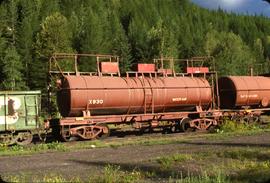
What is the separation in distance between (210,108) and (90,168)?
1892cm

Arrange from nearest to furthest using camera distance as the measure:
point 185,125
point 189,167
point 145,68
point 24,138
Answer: point 189,167
point 24,138
point 145,68
point 185,125

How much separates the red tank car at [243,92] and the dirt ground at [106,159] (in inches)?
403

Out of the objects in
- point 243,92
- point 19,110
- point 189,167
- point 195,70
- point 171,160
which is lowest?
point 189,167

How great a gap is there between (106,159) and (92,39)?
85421 millimetres

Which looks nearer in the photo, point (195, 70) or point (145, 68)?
point (145, 68)

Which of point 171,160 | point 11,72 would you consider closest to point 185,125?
point 171,160

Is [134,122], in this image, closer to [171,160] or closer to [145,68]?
[145,68]

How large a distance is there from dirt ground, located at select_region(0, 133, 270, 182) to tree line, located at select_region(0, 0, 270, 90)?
2489cm

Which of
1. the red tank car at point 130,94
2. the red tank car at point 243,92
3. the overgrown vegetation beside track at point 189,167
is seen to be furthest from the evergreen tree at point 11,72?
the overgrown vegetation beside track at point 189,167

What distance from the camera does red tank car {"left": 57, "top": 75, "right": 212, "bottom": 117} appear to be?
998 inches

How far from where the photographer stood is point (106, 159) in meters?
15.8

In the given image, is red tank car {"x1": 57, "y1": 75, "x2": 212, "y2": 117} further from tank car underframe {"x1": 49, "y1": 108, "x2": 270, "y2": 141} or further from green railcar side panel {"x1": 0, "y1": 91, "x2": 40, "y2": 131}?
green railcar side panel {"x1": 0, "y1": 91, "x2": 40, "y2": 131}

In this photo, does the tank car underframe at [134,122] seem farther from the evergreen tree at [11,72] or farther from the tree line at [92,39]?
the evergreen tree at [11,72]

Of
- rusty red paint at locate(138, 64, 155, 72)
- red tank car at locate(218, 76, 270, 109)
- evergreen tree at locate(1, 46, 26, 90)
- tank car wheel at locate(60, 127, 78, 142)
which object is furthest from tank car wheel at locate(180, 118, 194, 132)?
evergreen tree at locate(1, 46, 26, 90)
